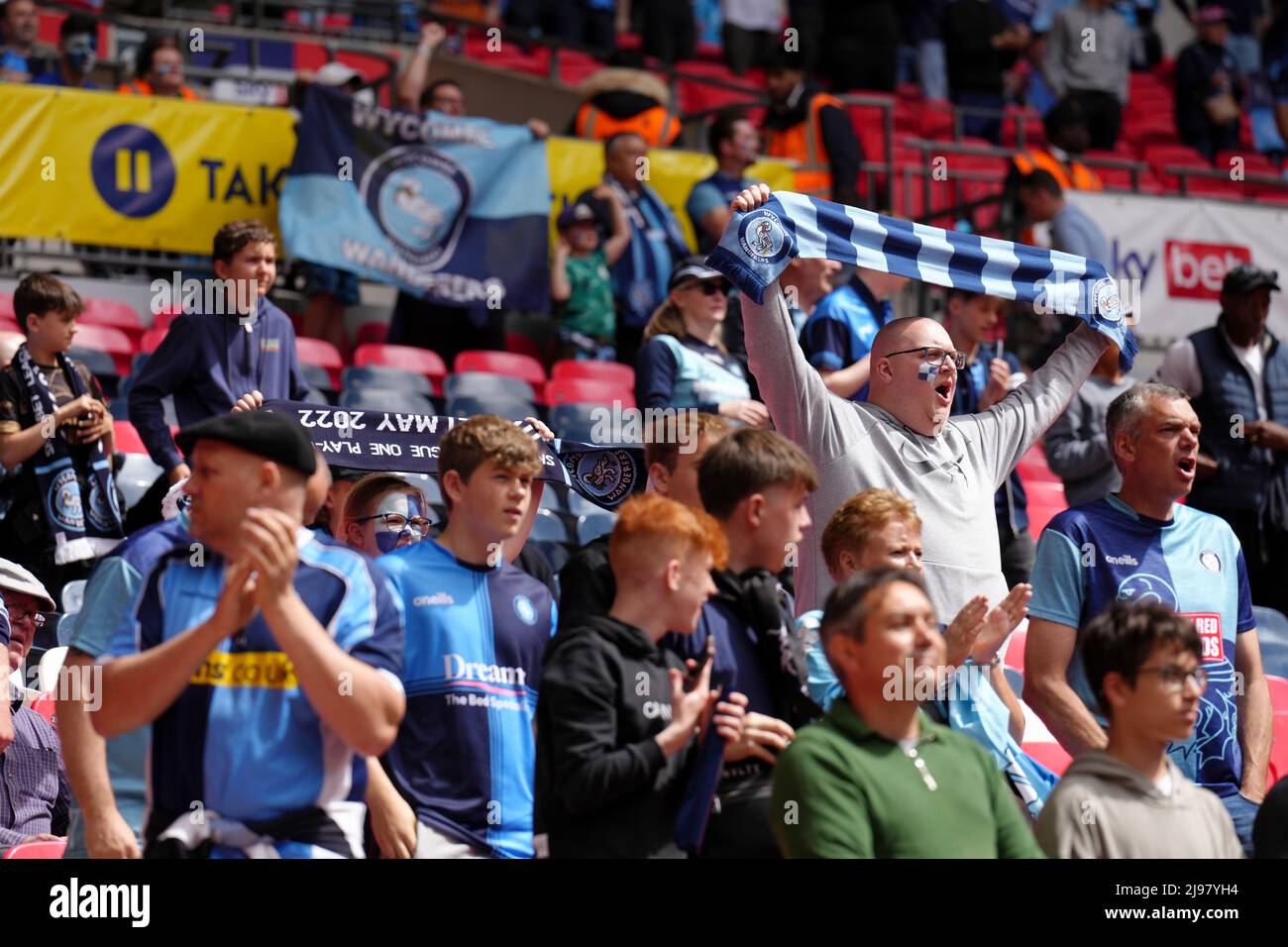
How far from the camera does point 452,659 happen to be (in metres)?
4.20

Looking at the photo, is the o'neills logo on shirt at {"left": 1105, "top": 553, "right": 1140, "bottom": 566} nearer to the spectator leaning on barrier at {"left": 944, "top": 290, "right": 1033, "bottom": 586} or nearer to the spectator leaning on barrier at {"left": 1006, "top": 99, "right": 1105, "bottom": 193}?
the spectator leaning on barrier at {"left": 944, "top": 290, "right": 1033, "bottom": 586}

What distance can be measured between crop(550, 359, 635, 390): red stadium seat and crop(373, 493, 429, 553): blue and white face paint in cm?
466

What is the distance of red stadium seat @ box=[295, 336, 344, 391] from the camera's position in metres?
9.80

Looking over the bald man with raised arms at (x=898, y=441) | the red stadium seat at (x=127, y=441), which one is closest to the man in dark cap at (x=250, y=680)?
the bald man with raised arms at (x=898, y=441)

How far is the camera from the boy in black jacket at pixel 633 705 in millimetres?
3779

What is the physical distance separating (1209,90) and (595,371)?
8.93 metres

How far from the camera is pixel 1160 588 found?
5.32 m

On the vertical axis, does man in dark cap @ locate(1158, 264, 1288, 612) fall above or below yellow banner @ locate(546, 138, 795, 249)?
below

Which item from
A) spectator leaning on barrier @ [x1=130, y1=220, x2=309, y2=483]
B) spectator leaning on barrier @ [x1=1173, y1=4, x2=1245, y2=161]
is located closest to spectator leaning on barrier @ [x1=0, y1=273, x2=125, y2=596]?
spectator leaning on barrier @ [x1=130, y1=220, x2=309, y2=483]

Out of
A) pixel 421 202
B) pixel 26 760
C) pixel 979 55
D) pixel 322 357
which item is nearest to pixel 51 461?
pixel 26 760

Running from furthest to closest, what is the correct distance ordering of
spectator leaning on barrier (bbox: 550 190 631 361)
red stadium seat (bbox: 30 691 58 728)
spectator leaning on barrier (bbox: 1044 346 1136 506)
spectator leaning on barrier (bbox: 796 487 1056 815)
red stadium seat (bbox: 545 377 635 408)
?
1. spectator leaning on barrier (bbox: 550 190 631 361)
2. red stadium seat (bbox: 545 377 635 408)
3. spectator leaning on barrier (bbox: 1044 346 1136 506)
4. red stadium seat (bbox: 30 691 58 728)
5. spectator leaning on barrier (bbox: 796 487 1056 815)
